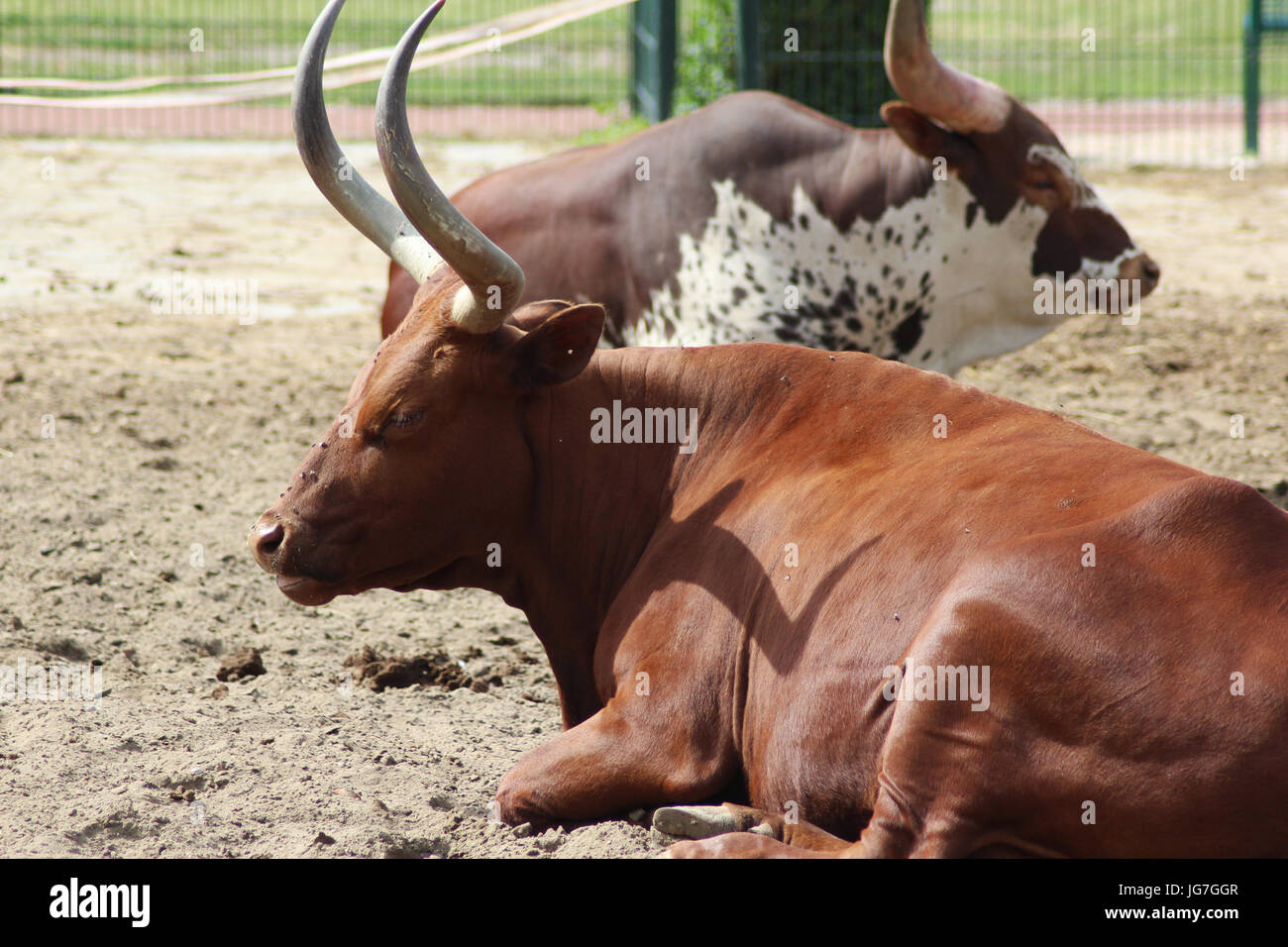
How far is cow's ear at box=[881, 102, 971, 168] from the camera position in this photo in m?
5.82

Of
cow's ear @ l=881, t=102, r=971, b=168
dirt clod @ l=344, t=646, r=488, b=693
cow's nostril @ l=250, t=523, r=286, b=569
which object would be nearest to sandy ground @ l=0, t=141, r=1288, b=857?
dirt clod @ l=344, t=646, r=488, b=693

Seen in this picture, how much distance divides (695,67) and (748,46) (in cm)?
73

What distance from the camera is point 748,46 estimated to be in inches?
416

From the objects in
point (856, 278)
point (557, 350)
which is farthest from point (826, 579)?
point (856, 278)

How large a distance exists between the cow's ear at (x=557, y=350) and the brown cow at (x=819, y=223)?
1.94 m

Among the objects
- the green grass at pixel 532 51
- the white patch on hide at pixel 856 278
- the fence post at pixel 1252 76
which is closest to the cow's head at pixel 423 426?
the white patch on hide at pixel 856 278

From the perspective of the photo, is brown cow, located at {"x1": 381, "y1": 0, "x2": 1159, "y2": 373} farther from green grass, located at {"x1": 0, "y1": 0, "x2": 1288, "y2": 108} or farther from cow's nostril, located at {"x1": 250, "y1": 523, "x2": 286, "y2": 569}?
green grass, located at {"x1": 0, "y1": 0, "x2": 1288, "y2": 108}

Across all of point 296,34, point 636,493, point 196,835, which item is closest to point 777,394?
point 636,493

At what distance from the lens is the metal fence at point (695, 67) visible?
1117 cm

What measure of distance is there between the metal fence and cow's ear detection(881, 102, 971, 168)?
4.77m

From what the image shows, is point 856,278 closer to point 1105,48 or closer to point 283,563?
point 283,563

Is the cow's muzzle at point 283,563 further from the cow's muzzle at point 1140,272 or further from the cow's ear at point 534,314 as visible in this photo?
the cow's muzzle at point 1140,272
